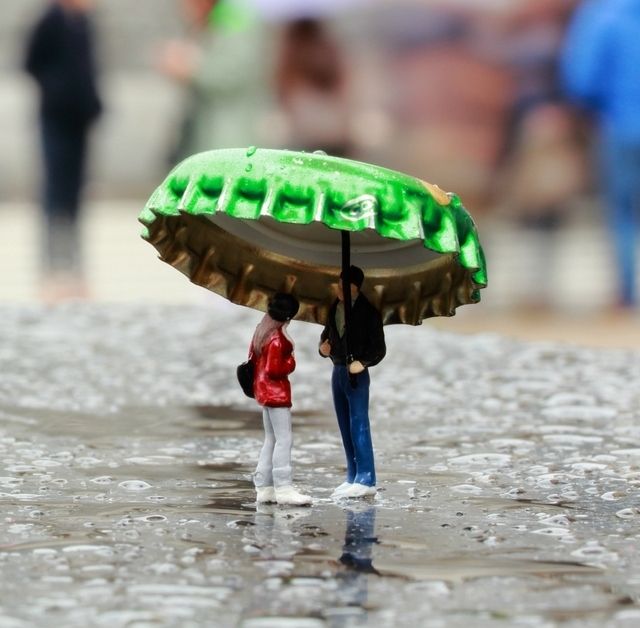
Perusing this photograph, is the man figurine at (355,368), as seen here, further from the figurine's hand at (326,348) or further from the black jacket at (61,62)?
the black jacket at (61,62)

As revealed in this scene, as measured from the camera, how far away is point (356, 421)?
7160mm

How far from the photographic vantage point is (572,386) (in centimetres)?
1045

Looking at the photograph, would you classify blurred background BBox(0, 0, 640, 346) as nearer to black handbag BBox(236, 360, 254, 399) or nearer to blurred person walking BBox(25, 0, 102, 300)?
blurred person walking BBox(25, 0, 102, 300)

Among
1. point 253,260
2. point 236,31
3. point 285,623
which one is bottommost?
point 285,623

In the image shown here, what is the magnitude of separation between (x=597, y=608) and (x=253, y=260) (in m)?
2.51

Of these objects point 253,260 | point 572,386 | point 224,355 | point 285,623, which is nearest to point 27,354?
point 224,355

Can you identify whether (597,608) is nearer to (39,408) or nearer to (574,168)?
(39,408)

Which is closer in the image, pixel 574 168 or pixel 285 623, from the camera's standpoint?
pixel 285 623

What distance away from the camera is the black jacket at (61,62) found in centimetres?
1531

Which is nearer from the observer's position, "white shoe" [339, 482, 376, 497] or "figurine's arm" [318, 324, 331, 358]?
"figurine's arm" [318, 324, 331, 358]

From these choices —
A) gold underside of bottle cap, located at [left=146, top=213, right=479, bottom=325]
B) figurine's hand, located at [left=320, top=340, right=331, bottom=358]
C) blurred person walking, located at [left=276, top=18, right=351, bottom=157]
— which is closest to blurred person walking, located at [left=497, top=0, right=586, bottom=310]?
blurred person walking, located at [left=276, top=18, right=351, bottom=157]

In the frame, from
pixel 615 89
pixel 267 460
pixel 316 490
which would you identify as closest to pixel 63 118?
pixel 615 89

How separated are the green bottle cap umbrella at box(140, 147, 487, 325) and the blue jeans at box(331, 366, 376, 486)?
0.45m

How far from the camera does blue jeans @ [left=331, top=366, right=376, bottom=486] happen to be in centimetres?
714
